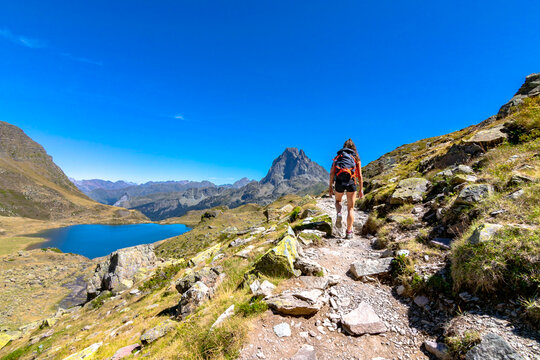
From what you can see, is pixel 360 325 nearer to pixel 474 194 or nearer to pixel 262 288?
pixel 262 288

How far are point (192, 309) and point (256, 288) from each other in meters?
3.28

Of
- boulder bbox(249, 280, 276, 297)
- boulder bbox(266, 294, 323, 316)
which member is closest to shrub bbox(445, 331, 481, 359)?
boulder bbox(266, 294, 323, 316)

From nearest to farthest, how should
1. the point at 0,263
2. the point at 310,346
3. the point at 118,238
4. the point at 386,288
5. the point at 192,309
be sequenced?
1. the point at 310,346
2. the point at 386,288
3. the point at 192,309
4. the point at 0,263
5. the point at 118,238

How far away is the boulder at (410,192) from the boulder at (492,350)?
9.29m

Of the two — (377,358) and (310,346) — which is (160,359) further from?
(377,358)

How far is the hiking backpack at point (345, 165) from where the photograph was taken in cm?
984

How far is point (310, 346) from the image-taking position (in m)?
4.46

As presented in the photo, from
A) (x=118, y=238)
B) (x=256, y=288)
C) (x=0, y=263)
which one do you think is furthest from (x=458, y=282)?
(x=118, y=238)

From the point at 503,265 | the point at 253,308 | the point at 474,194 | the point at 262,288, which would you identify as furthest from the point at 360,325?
the point at 474,194

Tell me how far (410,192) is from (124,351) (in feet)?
50.2

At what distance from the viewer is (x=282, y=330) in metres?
4.92

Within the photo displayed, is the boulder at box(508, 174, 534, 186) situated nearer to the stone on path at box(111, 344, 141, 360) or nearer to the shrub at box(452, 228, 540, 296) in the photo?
the shrub at box(452, 228, 540, 296)

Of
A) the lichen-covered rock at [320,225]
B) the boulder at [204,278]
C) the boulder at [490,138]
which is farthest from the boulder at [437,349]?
the boulder at [490,138]

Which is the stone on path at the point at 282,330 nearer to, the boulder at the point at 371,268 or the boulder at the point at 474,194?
the boulder at the point at 371,268
